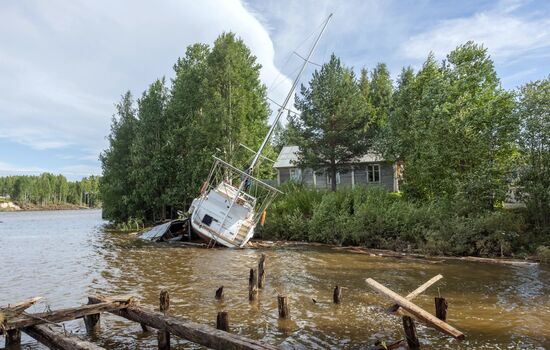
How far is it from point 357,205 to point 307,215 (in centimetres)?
426

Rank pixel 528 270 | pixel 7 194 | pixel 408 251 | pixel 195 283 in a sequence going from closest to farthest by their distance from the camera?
1. pixel 195 283
2. pixel 528 270
3. pixel 408 251
4. pixel 7 194

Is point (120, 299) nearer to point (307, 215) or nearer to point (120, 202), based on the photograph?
point (307, 215)

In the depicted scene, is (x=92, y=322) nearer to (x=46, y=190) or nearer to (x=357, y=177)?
(x=357, y=177)

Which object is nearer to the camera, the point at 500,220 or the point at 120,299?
the point at 120,299

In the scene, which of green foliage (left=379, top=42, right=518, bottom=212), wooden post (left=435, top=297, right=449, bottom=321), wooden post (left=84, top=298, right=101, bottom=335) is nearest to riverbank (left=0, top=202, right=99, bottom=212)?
green foliage (left=379, top=42, right=518, bottom=212)

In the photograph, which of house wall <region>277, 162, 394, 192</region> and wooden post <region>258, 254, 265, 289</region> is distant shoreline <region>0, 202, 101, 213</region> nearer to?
house wall <region>277, 162, 394, 192</region>

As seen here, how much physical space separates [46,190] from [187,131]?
390ft

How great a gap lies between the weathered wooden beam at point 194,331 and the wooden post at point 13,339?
1577mm

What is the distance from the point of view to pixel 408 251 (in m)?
20.6

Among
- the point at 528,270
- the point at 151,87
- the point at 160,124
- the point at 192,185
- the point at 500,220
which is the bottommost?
the point at 528,270

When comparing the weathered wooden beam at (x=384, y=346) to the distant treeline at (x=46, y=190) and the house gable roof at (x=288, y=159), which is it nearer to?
the house gable roof at (x=288, y=159)

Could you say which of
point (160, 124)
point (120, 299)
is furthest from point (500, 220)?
point (160, 124)

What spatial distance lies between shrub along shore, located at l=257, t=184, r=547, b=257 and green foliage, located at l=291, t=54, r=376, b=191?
496 centimetres

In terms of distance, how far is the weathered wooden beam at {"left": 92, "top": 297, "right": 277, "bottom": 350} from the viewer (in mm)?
5574
